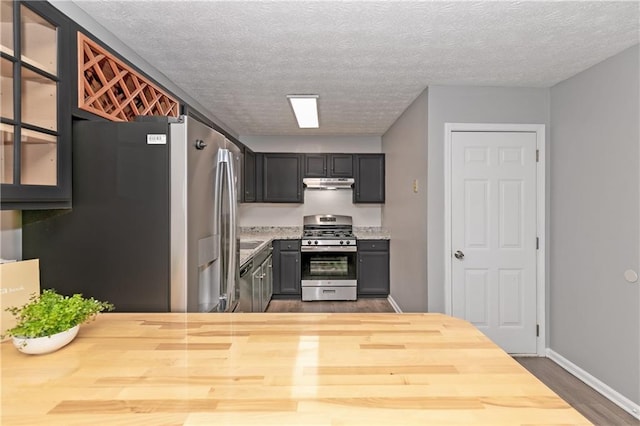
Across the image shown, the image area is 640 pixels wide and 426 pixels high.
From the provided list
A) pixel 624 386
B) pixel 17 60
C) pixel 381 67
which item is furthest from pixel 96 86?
pixel 624 386

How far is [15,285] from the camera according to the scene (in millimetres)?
1231

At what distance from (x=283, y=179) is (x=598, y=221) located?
12.6 ft

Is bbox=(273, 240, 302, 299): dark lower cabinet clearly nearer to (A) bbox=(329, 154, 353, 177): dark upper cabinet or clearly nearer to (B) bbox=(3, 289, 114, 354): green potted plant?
(A) bbox=(329, 154, 353, 177): dark upper cabinet

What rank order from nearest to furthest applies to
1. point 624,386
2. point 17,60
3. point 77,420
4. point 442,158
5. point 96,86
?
1. point 77,420
2. point 17,60
3. point 96,86
4. point 624,386
5. point 442,158

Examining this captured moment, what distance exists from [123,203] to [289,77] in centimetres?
175

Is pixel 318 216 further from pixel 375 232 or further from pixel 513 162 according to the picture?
pixel 513 162

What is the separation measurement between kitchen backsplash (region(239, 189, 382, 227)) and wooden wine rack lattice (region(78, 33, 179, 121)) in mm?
3094

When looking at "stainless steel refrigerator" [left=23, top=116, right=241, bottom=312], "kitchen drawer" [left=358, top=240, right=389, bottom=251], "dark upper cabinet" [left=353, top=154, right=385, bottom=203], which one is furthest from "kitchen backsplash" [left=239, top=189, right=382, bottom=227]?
"stainless steel refrigerator" [left=23, top=116, right=241, bottom=312]

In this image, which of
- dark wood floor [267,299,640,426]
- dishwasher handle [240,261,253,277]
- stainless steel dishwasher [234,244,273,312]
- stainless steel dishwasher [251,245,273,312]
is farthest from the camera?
stainless steel dishwasher [251,245,273,312]

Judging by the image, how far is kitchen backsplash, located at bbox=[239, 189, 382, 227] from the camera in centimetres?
554

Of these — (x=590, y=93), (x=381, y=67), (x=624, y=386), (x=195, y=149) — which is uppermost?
(x=381, y=67)

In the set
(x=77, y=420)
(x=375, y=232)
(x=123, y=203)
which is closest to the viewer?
(x=77, y=420)

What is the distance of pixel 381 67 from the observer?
2.61 metres

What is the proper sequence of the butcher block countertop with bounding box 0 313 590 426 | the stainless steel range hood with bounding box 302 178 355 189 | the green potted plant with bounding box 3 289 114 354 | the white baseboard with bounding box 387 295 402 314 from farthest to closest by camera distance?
the stainless steel range hood with bounding box 302 178 355 189 < the white baseboard with bounding box 387 295 402 314 < the green potted plant with bounding box 3 289 114 354 < the butcher block countertop with bounding box 0 313 590 426
